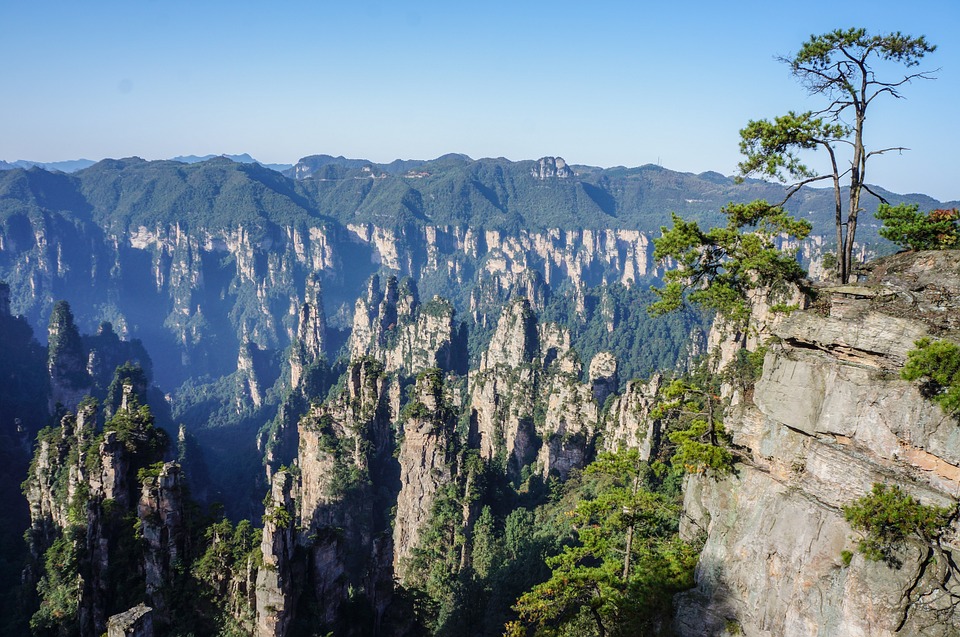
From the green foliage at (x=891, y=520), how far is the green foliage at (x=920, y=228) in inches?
337

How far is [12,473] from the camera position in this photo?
5884cm

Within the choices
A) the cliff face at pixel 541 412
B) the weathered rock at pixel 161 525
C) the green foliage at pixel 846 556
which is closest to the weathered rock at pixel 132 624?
the weathered rock at pixel 161 525

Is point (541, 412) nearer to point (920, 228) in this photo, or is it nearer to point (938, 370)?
point (920, 228)

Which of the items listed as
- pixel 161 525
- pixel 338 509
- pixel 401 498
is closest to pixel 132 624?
pixel 161 525

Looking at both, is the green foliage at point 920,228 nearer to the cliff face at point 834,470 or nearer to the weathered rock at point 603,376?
the cliff face at point 834,470

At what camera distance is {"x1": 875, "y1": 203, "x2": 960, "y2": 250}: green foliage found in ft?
59.0

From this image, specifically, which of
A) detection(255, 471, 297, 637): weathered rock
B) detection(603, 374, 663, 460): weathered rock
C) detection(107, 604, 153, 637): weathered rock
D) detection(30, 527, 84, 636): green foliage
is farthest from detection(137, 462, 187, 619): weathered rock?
detection(603, 374, 663, 460): weathered rock

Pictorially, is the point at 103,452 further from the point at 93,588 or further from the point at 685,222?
the point at 685,222

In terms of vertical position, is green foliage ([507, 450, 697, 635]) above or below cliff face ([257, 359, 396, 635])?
above

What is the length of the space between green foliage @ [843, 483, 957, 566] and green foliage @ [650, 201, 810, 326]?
6652 mm

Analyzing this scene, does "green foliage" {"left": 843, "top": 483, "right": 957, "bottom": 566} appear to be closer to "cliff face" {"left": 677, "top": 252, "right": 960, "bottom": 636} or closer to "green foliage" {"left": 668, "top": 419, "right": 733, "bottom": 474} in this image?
"cliff face" {"left": 677, "top": 252, "right": 960, "bottom": 636}

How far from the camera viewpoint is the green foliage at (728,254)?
60.5 feet

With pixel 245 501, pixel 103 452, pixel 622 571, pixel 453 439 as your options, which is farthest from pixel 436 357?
pixel 622 571

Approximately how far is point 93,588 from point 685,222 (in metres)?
34.2
